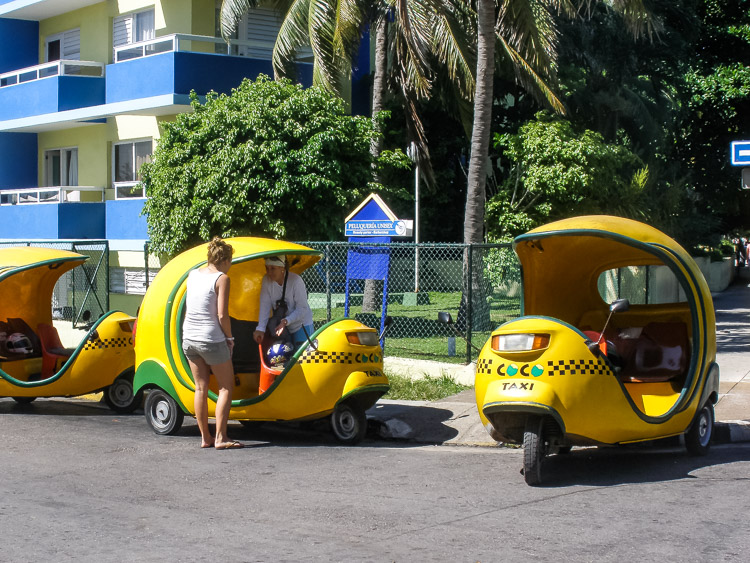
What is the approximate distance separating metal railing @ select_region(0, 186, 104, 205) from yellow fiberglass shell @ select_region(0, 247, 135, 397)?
39.2 ft

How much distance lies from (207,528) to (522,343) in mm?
2758

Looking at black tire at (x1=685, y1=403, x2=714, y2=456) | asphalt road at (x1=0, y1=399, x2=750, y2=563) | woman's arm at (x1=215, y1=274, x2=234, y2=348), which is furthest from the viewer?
woman's arm at (x1=215, y1=274, x2=234, y2=348)

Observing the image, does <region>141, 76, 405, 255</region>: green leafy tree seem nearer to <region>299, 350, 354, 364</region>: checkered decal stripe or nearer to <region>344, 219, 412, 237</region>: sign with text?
<region>344, 219, 412, 237</region>: sign with text

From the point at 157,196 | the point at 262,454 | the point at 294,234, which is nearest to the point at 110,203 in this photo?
the point at 157,196

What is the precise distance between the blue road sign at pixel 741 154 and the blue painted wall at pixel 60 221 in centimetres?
1666

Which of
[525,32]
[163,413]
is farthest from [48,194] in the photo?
[163,413]

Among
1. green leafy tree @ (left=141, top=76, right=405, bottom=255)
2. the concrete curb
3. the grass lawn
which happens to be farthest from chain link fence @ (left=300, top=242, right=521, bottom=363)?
the concrete curb

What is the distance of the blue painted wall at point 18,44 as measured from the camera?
2653 cm

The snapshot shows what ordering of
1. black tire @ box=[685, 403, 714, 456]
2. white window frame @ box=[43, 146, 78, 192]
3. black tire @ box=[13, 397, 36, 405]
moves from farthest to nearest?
white window frame @ box=[43, 146, 78, 192] < black tire @ box=[13, 397, 36, 405] < black tire @ box=[685, 403, 714, 456]

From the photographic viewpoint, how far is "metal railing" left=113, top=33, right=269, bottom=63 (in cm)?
2134

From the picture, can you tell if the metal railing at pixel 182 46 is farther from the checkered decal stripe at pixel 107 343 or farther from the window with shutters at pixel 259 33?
the checkered decal stripe at pixel 107 343

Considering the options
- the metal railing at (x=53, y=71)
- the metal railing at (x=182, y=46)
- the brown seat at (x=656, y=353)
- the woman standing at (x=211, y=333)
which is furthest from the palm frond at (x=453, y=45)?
the metal railing at (x=53, y=71)

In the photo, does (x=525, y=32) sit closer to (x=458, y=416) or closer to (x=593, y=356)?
(x=458, y=416)

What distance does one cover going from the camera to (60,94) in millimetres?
23719
